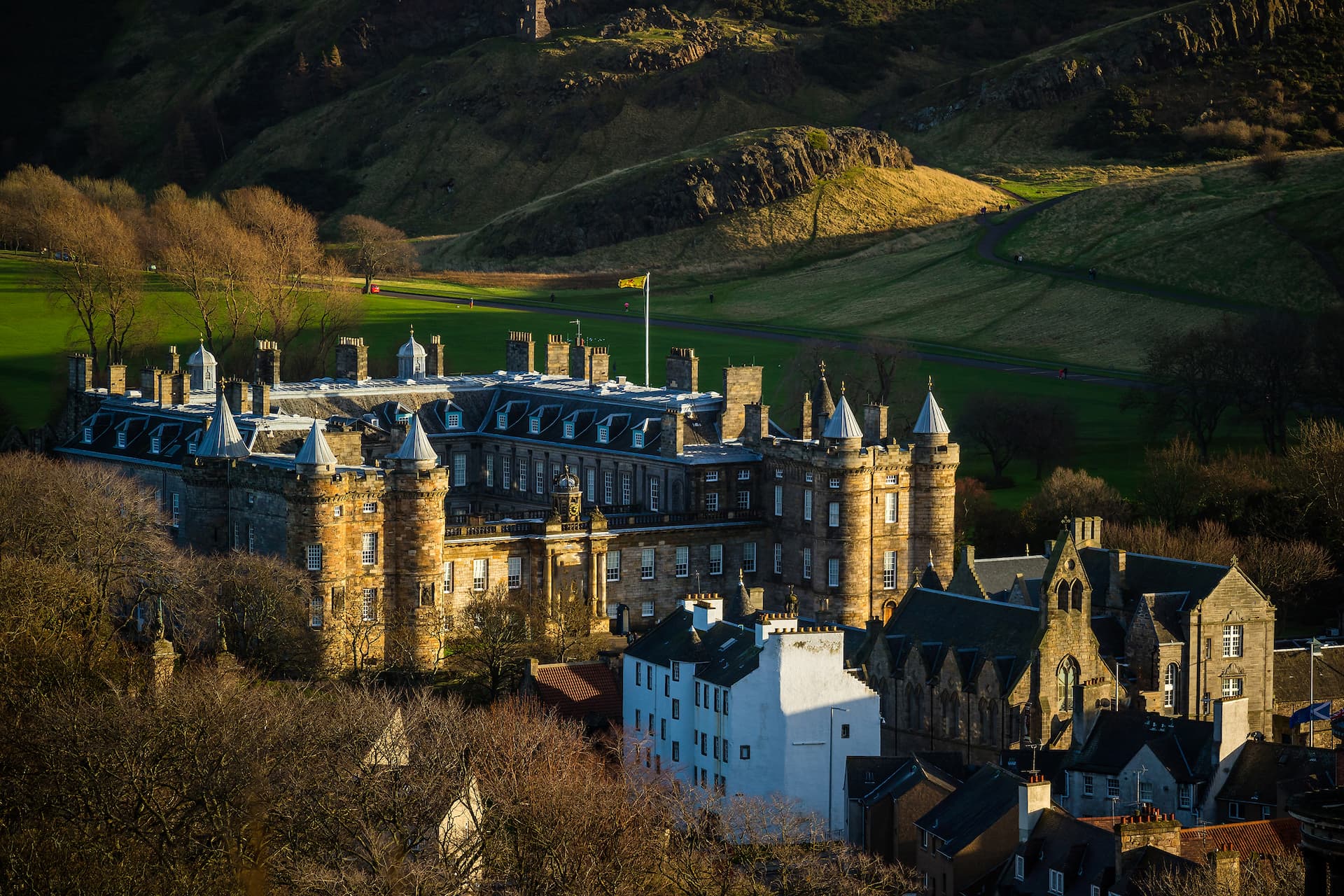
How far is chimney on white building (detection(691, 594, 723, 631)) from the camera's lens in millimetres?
95881

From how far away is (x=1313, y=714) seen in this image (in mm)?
93188

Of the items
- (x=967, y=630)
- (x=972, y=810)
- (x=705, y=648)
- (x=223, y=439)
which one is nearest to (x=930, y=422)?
(x=967, y=630)

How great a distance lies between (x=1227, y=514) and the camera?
129750 millimetres

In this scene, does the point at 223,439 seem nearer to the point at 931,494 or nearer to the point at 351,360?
the point at 351,360

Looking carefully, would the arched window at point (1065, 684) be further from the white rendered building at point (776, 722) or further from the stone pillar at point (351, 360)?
the stone pillar at point (351, 360)

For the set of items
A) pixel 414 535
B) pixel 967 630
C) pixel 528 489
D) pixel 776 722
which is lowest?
pixel 776 722

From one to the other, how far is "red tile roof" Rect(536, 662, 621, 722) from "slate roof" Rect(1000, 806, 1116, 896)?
26.3 metres

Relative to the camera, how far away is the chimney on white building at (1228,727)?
83062mm

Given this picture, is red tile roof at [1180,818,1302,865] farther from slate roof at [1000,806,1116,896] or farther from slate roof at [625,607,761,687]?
slate roof at [625,607,761,687]

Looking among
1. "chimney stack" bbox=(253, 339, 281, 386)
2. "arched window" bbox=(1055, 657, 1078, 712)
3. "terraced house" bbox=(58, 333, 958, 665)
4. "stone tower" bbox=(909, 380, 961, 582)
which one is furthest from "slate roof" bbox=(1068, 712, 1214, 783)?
"chimney stack" bbox=(253, 339, 281, 386)

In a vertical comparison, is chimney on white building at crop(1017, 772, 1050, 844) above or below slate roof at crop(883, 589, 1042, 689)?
below

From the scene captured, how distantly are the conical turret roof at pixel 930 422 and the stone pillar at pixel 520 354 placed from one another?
108ft

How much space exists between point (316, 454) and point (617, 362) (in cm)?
7799

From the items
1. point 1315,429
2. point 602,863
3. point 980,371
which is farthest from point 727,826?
point 980,371
